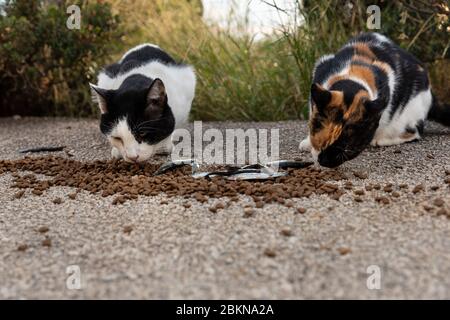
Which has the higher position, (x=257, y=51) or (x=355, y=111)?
(x=257, y=51)

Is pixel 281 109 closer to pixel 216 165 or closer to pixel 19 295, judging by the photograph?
pixel 216 165

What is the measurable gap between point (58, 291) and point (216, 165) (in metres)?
2.08

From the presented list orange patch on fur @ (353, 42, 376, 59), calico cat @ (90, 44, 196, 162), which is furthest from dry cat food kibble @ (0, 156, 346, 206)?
orange patch on fur @ (353, 42, 376, 59)

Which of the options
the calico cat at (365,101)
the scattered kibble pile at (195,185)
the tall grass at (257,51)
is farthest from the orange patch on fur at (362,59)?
the tall grass at (257,51)

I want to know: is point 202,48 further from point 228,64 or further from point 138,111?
point 138,111

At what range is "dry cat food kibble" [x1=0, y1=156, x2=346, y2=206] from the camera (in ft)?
10.6

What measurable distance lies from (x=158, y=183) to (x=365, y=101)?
1.40 meters

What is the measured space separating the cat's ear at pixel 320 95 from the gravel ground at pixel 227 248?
1.83 ft

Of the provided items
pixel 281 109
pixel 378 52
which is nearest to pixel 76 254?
pixel 378 52

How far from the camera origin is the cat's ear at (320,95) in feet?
10.7

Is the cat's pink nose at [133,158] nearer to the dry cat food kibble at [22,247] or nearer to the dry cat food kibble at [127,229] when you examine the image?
the dry cat food kibble at [127,229]

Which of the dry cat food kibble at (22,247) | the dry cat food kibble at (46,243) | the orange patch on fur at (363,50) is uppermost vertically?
the orange patch on fur at (363,50)

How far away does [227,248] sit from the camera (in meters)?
2.49

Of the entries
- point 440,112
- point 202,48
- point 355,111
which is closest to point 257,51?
point 202,48
